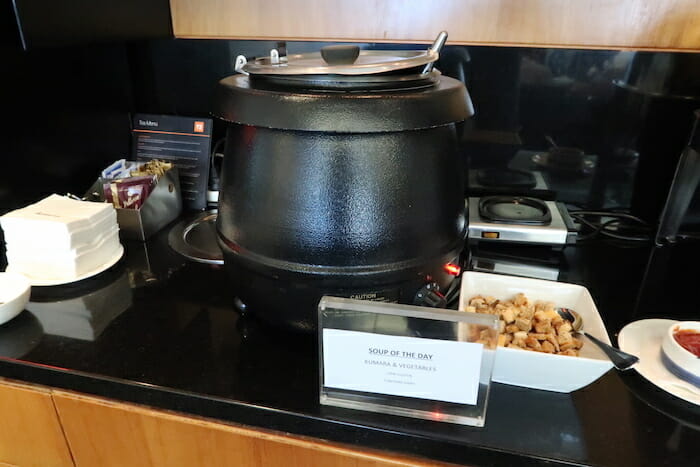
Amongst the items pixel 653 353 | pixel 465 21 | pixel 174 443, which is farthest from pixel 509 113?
pixel 174 443

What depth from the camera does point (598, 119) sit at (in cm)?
108

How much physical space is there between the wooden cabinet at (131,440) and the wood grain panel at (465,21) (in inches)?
30.6

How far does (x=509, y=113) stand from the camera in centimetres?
111

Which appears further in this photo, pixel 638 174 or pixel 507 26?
pixel 638 174

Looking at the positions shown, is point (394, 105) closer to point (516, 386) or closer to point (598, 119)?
point (516, 386)

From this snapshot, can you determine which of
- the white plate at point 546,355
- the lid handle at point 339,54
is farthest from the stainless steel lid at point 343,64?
Result: the white plate at point 546,355

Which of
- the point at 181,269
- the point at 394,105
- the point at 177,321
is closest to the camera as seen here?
the point at 394,105

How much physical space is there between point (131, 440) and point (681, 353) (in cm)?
73

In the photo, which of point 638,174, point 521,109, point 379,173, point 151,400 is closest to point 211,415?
point 151,400

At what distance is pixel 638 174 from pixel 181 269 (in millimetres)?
938

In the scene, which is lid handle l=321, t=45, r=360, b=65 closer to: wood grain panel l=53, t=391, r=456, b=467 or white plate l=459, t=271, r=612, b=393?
white plate l=459, t=271, r=612, b=393

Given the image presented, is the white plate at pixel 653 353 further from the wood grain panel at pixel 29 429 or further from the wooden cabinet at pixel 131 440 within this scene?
the wood grain panel at pixel 29 429

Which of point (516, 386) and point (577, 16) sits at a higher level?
point (577, 16)

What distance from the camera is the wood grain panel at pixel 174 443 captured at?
661 mm
